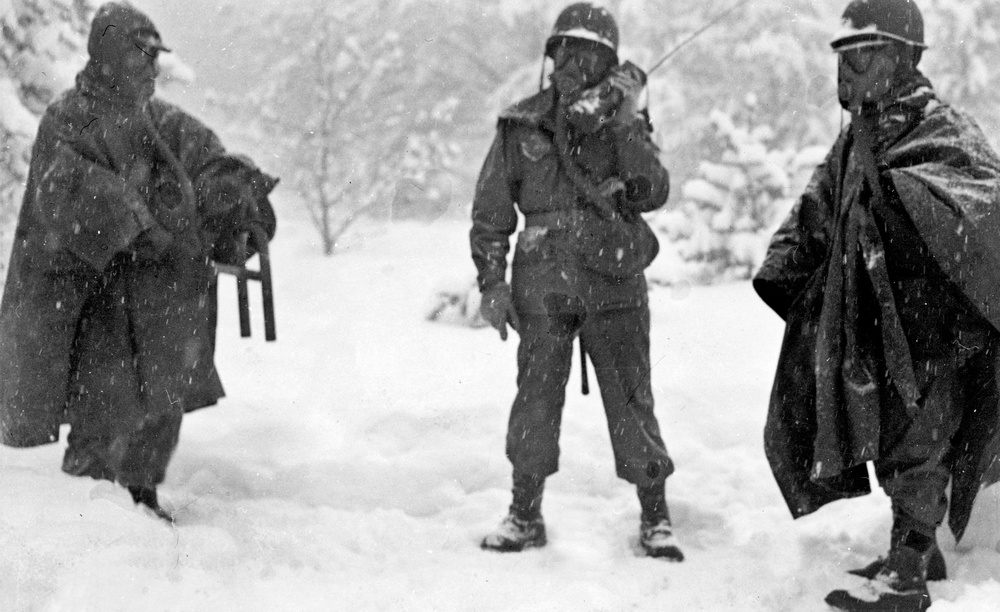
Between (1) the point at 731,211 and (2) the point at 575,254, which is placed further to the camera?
(1) the point at 731,211

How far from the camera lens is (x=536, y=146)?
4242mm

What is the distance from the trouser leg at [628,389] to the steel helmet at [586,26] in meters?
1.14

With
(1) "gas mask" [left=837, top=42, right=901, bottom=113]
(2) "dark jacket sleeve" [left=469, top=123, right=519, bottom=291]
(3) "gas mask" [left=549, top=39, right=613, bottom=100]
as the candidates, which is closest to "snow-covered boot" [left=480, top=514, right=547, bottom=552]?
(2) "dark jacket sleeve" [left=469, top=123, right=519, bottom=291]

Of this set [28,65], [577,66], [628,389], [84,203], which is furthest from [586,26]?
[28,65]

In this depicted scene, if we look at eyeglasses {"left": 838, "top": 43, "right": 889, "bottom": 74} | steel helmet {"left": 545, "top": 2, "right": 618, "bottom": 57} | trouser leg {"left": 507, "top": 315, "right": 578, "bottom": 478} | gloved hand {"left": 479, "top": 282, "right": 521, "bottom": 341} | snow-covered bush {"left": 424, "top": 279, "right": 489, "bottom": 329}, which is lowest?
snow-covered bush {"left": 424, "top": 279, "right": 489, "bottom": 329}

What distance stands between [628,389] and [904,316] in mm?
1142

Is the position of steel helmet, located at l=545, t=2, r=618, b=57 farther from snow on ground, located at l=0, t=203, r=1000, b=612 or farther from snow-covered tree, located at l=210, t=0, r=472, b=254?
snow-covered tree, located at l=210, t=0, r=472, b=254

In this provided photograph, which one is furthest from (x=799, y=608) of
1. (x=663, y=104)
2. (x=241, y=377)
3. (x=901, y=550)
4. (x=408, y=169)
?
(x=408, y=169)

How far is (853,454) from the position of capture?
12.1 feet

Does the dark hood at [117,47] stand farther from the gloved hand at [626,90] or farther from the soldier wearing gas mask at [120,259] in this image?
the gloved hand at [626,90]

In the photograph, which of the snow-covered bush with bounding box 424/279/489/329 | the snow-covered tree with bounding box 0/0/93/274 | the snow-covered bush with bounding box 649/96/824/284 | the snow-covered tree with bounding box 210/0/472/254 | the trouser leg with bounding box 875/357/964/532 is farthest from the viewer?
the snow-covered tree with bounding box 210/0/472/254

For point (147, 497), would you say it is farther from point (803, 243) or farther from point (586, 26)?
point (803, 243)

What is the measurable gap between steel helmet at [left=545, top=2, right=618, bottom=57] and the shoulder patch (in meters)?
0.39

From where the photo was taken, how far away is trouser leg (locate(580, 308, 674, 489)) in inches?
167
